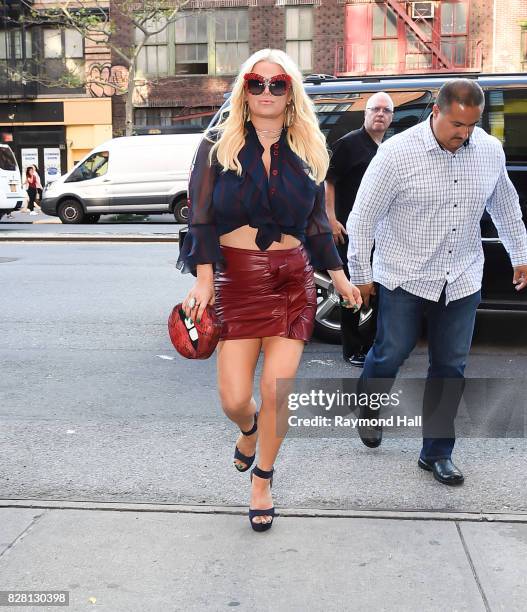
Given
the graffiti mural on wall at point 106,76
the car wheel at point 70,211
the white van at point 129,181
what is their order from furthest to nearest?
the graffiti mural on wall at point 106,76, the car wheel at point 70,211, the white van at point 129,181

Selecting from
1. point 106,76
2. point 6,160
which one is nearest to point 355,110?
point 6,160

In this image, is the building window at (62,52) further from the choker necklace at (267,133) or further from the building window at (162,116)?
the choker necklace at (267,133)

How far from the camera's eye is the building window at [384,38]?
30.3 meters

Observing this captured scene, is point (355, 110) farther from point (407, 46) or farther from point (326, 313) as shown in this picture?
point (407, 46)

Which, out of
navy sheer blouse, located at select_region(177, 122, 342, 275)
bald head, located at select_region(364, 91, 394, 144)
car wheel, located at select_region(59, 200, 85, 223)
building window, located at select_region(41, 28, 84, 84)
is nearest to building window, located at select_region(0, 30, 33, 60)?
building window, located at select_region(41, 28, 84, 84)

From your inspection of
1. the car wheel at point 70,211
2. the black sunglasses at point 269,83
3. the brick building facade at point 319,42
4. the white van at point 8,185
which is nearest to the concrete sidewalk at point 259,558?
the black sunglasses at point 269,83

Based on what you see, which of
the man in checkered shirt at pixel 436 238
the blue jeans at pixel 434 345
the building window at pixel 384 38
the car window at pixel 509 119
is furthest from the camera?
the building window at pixel 384 38

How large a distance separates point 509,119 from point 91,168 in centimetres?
1744

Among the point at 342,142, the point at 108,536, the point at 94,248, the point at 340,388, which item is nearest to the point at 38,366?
the point at 340,388

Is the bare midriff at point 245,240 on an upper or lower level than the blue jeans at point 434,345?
upper

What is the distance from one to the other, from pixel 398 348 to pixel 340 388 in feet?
5.47

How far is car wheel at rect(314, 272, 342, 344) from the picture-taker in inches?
275

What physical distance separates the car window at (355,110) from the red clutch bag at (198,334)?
3.58 m

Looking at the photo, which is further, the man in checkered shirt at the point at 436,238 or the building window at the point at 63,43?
the building window at the point at 63,43
